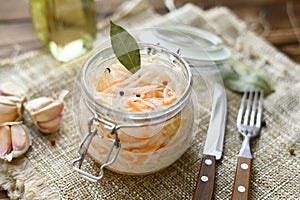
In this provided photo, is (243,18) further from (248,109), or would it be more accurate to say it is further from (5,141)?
(5,141)

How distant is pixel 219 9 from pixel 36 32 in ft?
1.61

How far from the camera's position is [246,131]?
1.03m

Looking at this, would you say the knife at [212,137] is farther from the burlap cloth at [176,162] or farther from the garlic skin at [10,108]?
the garlic skin at [10,108]

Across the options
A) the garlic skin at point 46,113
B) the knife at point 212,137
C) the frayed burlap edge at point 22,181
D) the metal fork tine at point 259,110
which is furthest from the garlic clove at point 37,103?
the metal fork tine at point 259,110

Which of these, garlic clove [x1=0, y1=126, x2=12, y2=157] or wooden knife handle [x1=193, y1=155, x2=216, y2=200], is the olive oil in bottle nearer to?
garlic clove [x1=0, y1=126, x2=12, y2=157]

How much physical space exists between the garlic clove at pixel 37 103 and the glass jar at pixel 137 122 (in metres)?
0.08

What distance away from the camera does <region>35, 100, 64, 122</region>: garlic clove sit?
1.01 meters

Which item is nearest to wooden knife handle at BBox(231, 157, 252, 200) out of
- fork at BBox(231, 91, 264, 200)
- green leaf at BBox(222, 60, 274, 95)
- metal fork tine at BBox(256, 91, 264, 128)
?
fork at BBox(231, 91, 264, 200)

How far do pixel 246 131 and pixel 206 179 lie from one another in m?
0.17

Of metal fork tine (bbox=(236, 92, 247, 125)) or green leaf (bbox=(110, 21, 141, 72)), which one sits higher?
green leaf (bbox=(110, 21, 141, 72))

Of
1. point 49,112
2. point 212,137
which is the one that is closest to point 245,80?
point 212,137

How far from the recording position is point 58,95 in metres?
1.11

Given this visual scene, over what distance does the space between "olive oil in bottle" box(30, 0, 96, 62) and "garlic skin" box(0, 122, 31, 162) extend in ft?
0.91

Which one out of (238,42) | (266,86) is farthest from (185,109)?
(238,42)
